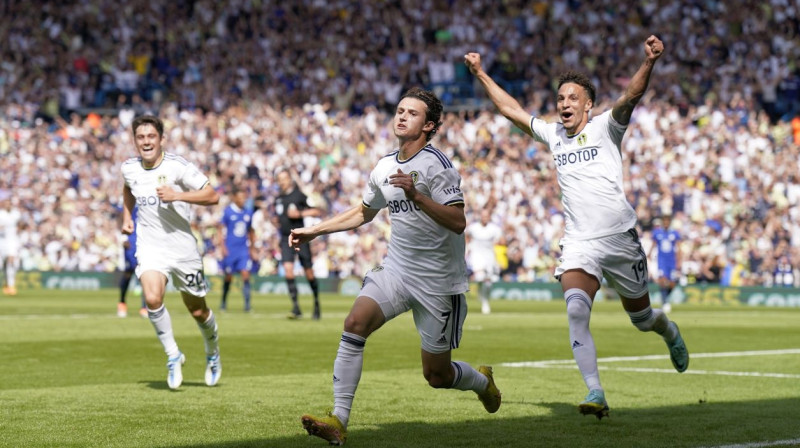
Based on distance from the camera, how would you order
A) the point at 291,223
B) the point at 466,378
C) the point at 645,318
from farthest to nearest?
the point at 291,223 → the point at 645,318 → the point at 466,378

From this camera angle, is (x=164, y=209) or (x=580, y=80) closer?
(x=580, y=80)

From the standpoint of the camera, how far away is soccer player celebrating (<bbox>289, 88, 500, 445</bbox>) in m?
8.03

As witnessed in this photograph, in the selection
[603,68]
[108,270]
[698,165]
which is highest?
[603,68]

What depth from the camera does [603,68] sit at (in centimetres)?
3819

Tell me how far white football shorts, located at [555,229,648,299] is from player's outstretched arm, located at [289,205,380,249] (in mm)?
1831

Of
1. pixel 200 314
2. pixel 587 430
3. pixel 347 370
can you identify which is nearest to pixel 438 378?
pixel 347 370

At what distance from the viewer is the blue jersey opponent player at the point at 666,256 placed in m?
29.1

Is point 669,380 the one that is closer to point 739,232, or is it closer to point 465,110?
point 739,232

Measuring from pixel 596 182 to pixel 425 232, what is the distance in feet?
7.06

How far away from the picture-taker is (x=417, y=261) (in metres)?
8.32

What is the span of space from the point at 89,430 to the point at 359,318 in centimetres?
212

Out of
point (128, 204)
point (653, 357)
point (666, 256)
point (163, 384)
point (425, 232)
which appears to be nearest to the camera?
point (425, 232)

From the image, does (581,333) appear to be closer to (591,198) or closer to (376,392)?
(591,198)

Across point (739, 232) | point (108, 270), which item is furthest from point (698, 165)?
point (108, 270)
